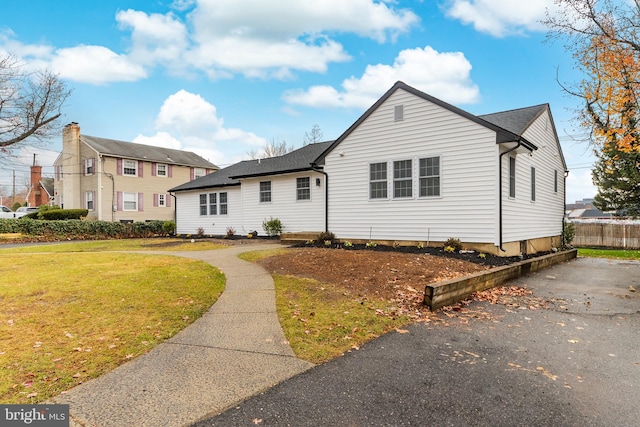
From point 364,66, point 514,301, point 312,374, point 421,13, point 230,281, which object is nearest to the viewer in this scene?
point 312,374

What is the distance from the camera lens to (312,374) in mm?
3219

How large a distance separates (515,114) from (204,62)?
45.1 feet

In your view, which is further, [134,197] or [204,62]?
[134,197]

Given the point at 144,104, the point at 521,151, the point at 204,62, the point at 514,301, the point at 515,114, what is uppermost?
the point at 204,62

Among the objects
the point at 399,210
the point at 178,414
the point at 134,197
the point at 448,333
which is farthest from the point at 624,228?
the point at 134,197

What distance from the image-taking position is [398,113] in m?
12.2

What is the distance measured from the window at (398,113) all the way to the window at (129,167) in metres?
25.1

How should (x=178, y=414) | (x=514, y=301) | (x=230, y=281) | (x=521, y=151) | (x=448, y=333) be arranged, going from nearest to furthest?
(x=178, y=414), (x=448, y=333), (x=514, y=301), (x=230, y=281), (x=521, y=151)

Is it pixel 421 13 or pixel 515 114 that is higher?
pixel 421 13

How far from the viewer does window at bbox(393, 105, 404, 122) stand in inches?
477

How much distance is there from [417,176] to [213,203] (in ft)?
43.9

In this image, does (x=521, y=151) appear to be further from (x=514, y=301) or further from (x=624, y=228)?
(x=624, y=228)

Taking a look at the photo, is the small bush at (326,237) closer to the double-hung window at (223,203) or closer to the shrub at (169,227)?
the double-hung window at (223,203)

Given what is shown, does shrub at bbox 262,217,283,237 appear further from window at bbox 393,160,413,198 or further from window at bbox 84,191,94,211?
window at bbox 84,191,94,211
